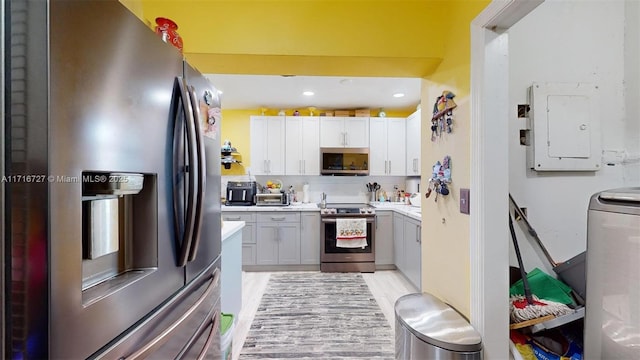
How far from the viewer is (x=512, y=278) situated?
1532mm

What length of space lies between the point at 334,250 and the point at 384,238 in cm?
70

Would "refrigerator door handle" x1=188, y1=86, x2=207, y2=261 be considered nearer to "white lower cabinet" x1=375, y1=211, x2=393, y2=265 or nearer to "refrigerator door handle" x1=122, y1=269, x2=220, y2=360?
"refrigerator door handle" x1=122, y1=269, x2=220, y2=360

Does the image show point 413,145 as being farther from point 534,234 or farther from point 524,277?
point 524,277

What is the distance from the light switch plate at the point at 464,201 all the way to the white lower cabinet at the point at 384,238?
234cm

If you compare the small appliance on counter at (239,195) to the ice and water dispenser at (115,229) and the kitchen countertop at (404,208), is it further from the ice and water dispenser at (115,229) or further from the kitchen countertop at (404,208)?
the ice and water dispenser at (115,229)

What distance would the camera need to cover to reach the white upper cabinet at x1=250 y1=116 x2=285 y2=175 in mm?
4035

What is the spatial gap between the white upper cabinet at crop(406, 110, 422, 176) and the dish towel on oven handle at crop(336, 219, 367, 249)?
3.82ft

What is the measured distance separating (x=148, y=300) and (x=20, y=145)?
18.1 inches

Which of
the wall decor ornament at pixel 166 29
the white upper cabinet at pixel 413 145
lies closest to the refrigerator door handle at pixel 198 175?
the wall decor ornament at pixel 166 29

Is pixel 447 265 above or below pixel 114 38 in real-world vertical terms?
below

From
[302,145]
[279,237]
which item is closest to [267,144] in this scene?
[302,145]

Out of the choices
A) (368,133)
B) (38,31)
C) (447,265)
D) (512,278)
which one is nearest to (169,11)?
(38,31)

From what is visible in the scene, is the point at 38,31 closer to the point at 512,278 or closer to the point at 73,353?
the point at 73,353

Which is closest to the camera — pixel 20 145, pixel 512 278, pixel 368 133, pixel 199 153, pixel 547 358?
pixel 20 145
